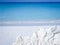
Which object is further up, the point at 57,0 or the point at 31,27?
the point at 57,0

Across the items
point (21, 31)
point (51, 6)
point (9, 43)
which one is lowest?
point (9, 43)

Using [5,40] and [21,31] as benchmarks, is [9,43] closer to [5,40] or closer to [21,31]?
[5,40]

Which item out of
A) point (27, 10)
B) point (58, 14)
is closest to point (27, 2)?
point (27, 10)

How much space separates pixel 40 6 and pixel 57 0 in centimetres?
18

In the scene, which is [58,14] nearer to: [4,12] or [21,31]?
[21,31]

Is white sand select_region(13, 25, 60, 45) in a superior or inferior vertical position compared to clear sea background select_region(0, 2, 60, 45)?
inferior

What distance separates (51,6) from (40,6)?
0.36 ft

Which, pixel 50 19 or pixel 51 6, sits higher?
pixel 51 6

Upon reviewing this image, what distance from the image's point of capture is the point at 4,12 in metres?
1.09

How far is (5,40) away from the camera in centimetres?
106

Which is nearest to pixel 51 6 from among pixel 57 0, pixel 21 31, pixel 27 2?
pixel 57 0

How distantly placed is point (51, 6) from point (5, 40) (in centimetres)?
57

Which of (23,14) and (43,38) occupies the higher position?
(23,14)

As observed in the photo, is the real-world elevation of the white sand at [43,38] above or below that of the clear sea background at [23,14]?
below
